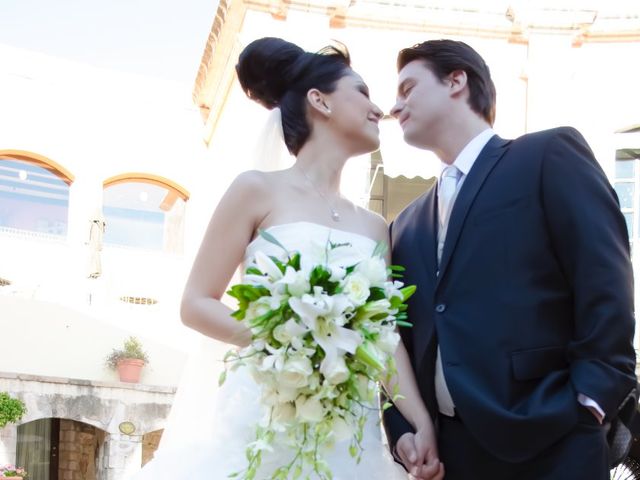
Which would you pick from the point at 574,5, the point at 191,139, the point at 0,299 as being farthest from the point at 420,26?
the point at 0,299

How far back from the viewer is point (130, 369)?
1533cm

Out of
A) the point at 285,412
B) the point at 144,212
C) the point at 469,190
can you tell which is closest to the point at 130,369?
the point at 144,212

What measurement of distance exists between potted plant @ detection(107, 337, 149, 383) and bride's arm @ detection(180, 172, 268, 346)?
1277 cm

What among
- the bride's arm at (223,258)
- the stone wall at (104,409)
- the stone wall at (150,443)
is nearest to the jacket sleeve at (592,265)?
the bride's arm at (223,258)

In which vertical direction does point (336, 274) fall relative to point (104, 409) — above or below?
above

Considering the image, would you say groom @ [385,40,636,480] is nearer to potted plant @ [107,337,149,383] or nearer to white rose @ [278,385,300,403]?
white rose @ [278,385,300,403]

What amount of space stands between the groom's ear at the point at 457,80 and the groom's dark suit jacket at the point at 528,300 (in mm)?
312

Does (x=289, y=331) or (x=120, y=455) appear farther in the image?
(x=120, y=455)

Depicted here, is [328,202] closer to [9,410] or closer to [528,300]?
[528,300]

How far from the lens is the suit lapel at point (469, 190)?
2721 millimetres

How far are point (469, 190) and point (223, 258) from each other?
705mm

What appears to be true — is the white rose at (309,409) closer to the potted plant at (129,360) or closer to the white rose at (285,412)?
the white rose at (285,412)

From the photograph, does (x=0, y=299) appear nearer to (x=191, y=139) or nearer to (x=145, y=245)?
(x=145, y=245)

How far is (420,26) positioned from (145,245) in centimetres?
801
